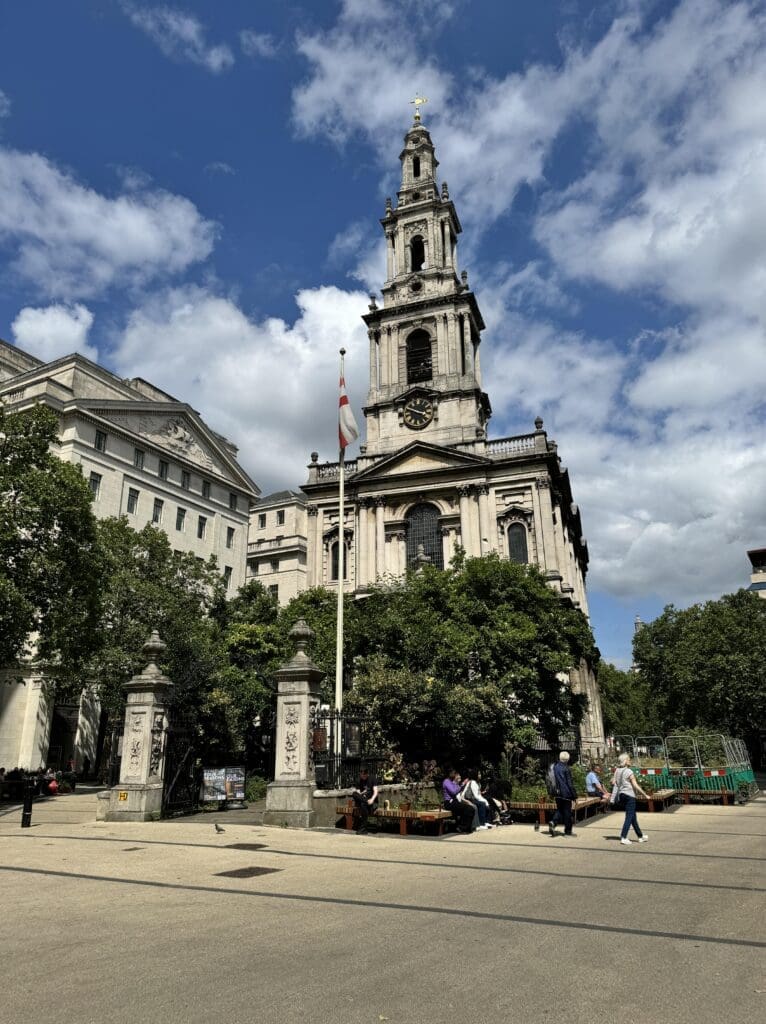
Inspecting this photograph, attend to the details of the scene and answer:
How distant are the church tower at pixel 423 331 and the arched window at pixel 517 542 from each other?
22.1 feet

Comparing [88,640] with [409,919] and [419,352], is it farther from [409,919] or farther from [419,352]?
[419,352]

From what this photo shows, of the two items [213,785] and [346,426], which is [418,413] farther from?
[213,785]

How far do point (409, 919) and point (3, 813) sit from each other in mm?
18710

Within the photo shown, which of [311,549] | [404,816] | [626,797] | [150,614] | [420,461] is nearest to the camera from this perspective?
[626,797]

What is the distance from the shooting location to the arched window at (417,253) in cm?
5781

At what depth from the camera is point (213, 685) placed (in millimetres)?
25188

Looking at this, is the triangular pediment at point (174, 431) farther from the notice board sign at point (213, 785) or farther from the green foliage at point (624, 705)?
the green foliage at point (624, 705)

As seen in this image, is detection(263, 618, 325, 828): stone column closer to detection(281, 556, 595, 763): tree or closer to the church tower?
detection(281, 556, 595, 763): tree

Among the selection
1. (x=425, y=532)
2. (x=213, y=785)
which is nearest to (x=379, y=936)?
(x=213, y=785)

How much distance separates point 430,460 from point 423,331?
37.9 ft

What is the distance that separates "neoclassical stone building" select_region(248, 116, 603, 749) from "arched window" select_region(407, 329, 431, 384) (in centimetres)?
9

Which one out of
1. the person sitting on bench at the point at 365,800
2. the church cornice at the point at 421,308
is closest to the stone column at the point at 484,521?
the church cornice at the point at 421,308

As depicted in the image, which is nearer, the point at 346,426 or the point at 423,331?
the point at 346,426

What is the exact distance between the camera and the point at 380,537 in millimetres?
47500
